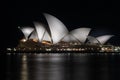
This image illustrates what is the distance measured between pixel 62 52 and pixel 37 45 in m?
10.5

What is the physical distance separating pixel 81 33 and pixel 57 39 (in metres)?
8.75

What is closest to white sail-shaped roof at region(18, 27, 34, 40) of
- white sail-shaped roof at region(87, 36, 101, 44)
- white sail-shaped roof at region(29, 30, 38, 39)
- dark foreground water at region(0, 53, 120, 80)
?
white sail-shaped roof at region(29, 30, 38, 39)

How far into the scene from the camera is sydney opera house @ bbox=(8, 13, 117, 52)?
331 ft

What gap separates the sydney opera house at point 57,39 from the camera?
3974 inches

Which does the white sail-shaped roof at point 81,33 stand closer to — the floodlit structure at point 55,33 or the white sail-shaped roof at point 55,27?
the floodlit structure at point 55,33

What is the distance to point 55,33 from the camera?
101m

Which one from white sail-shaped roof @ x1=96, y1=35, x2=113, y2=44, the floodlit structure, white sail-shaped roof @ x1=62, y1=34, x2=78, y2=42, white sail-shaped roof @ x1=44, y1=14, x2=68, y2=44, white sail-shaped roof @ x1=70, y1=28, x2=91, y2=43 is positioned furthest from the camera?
white sail-shaped roof @ x1=96, y1=35, x2=113, y2=44

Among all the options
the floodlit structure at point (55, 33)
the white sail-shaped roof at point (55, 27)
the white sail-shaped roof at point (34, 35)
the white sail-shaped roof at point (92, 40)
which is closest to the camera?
the white sail-shaped roof at point (55, 27)

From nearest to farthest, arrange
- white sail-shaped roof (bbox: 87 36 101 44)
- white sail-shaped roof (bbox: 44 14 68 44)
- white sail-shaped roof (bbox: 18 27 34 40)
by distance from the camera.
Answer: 1. white sail-shaped roof (bbox: 44 14 68 44)
2. white sail-shaped roof (bbox: 18 27 34 40)
3. white sail-shaped roof (bbox: 87 36 101 44)

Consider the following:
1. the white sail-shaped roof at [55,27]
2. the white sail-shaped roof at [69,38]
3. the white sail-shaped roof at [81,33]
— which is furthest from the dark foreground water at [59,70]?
the white sail-shaped roof at [69,38]

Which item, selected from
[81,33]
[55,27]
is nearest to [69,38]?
[81,33]

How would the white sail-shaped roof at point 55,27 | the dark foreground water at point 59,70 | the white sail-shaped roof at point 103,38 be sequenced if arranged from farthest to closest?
the white sail-shaped roof at point 103,38
the white sail-shaped roof at point 55,27
the dark foreground water at point 59,70

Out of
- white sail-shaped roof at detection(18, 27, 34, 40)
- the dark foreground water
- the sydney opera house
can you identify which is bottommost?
the dark foreground water

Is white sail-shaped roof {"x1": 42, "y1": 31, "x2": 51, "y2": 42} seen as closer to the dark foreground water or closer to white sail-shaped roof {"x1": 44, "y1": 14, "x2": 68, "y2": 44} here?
white sail-shaped roof {"x1": 44, "y1": 14, "x2": 68, "y2": 44}
